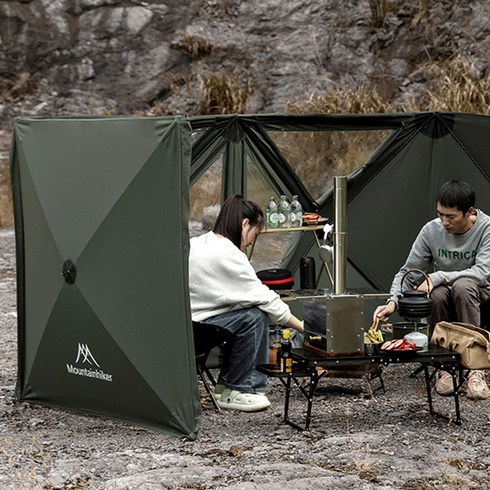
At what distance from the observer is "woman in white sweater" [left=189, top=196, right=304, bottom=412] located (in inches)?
220

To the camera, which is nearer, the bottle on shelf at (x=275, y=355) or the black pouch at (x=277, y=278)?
the bottle on shelf at (x=275, y=355)

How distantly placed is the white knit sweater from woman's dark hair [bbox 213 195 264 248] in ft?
0.18

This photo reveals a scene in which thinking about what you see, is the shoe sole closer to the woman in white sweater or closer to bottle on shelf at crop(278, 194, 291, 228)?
the woman in white sweater

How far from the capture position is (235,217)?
18.6 ft

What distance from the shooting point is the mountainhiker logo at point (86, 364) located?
548 centimetres

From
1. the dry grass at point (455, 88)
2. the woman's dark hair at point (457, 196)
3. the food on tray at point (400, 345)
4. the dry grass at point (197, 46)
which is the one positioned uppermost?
the dry grass at point (197, 46)

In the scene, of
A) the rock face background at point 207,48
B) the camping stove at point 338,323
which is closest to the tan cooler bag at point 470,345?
the camping stove at point 338,323

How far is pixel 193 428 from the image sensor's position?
5.13 m

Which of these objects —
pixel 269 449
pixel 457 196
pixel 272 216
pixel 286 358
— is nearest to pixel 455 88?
pixel 272 216

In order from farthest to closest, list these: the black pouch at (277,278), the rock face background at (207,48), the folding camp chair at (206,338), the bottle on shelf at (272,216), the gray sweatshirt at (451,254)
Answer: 1. the rock face background at (207,48)
2. the bottle on shelf at (272,216)
3. the black pouch at (277,278)
4. the gray sweatshirt at (451,254)
5. the folding camp chair at (206,338)

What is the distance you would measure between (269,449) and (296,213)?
2.20 metres

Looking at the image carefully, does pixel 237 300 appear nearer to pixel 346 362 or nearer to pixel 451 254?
pixel 346 362

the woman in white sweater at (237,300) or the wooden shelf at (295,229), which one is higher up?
the wooden shelf at (295,229)

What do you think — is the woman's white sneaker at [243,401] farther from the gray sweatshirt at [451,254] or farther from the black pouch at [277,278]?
the black pouch at [277,278]
